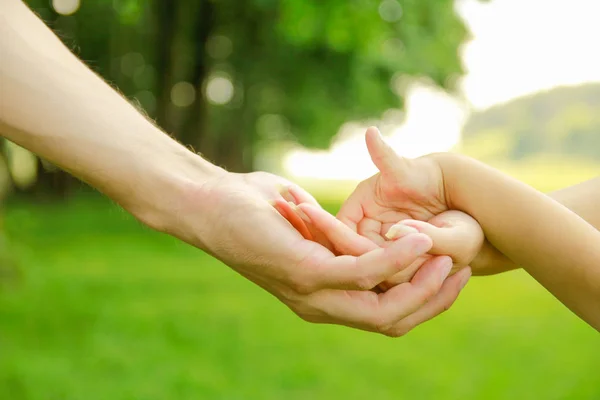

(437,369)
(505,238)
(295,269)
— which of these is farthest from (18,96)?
(437,369)

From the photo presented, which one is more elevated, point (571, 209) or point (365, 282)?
point (571, 209)

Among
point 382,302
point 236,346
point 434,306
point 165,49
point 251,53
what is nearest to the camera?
point 382,302

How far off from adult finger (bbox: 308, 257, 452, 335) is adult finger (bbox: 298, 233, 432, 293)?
0.26ft

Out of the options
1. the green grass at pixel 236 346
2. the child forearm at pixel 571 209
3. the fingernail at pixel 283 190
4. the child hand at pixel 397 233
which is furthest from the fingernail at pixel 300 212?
the green grass at pixel 236 346

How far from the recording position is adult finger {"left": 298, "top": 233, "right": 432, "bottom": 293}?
1.87 meters

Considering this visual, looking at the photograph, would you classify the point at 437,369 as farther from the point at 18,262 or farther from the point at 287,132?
the point at 287,132

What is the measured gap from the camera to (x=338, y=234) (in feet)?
6.93

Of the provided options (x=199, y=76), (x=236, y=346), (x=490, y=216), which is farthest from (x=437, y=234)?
(x=199, y=76)

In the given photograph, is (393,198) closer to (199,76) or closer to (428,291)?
(428,291)

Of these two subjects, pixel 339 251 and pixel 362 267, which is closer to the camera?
pixel 362 267

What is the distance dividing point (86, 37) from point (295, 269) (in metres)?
15.8

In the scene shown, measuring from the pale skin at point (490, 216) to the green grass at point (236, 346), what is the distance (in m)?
2.55

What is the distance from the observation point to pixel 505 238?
7.74ft

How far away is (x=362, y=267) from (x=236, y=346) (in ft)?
12.7
